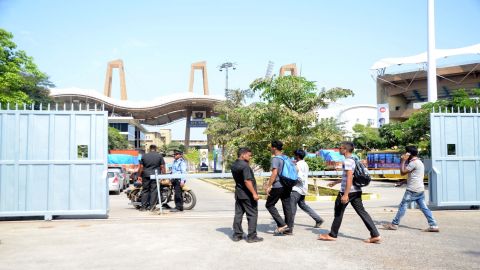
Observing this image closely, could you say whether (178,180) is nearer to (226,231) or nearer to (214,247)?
(226,231)

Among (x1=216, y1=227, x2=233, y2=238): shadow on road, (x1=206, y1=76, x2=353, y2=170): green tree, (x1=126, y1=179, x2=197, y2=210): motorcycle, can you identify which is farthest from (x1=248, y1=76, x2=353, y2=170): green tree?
(x1=216, y1=227, x2=233, y2=238): shadow on road

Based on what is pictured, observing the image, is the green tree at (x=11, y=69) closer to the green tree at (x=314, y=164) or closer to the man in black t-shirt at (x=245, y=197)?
the green tree at (x=314, y=164)

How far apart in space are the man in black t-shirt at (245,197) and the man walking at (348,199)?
3.78 feet

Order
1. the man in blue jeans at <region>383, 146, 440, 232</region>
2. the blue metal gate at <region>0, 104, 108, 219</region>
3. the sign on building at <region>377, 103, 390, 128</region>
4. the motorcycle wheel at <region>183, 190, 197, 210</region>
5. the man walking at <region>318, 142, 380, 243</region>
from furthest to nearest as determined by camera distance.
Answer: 1. the sign on building at <region>377, 103, 390, 128</region>
2. the motorcycle wheel at <region>183, 190, 197, 210</region>
3. the blue metal gate at <region>0, 104, 108, 219</region>
4. the man in blue jeans at <region>383, 146, 440, 232</region>
5. the man walking at <region>318, 142, 380, 243</region>

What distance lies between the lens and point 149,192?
11766mm

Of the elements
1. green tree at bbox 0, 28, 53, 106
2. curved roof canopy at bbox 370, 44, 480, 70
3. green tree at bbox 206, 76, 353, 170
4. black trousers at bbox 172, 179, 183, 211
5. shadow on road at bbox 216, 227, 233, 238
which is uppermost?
curved roof canopy at bbox 370, 44, 480, 70

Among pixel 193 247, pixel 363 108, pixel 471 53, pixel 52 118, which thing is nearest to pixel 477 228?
pixel 193 247

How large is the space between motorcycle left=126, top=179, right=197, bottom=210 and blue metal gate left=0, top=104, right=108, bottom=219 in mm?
2266

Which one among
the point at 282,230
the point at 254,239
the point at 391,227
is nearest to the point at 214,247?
the point at 254,239

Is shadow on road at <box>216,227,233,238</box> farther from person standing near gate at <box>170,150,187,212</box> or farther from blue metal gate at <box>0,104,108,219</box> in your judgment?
person standing near gate at <box>170,150,187,212</box>

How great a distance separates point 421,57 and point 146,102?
52.8 m

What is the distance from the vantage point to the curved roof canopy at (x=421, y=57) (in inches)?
2586

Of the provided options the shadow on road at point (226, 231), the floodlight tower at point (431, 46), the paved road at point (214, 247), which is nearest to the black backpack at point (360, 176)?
the paved road at point (214, 247)

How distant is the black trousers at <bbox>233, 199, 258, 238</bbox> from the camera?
7.25 m
